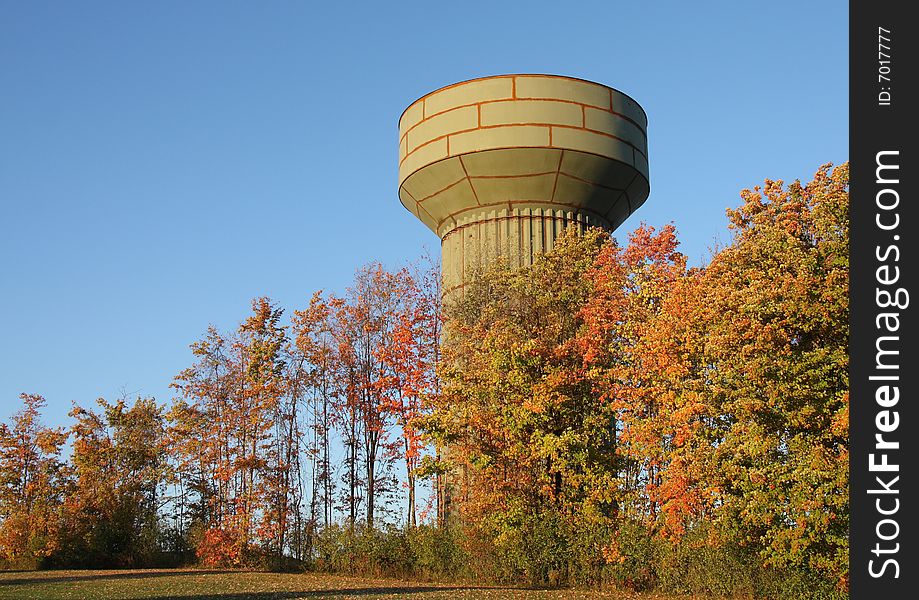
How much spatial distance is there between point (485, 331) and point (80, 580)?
11.3 m

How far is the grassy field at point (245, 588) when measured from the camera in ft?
54.6

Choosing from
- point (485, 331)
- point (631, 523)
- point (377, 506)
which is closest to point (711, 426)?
point (631, 523)

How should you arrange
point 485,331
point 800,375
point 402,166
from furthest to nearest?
point 402,166 → point 485,331 → point 800,375

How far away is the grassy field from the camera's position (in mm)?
16656

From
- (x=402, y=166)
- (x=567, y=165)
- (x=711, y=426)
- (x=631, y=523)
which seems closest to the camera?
(x=711, y=426)

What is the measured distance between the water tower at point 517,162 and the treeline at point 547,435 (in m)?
2.13

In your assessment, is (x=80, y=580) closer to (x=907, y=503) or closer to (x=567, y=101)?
(x=567, y=101)

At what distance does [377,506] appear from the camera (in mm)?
26688

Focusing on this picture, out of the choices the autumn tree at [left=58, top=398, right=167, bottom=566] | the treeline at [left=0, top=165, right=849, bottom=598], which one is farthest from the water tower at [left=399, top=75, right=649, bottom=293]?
the autumn tree at [left=58, top=398, right=167, bottom=566]

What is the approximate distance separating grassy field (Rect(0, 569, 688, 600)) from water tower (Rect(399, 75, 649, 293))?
26.2ft

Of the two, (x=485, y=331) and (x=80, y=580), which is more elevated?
(x=485, y=331)

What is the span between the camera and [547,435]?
60.3 ft

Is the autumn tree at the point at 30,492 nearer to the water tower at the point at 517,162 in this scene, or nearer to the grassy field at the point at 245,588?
the grassy field at the point at 245,588

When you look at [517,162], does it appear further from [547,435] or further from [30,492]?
[30,492]
